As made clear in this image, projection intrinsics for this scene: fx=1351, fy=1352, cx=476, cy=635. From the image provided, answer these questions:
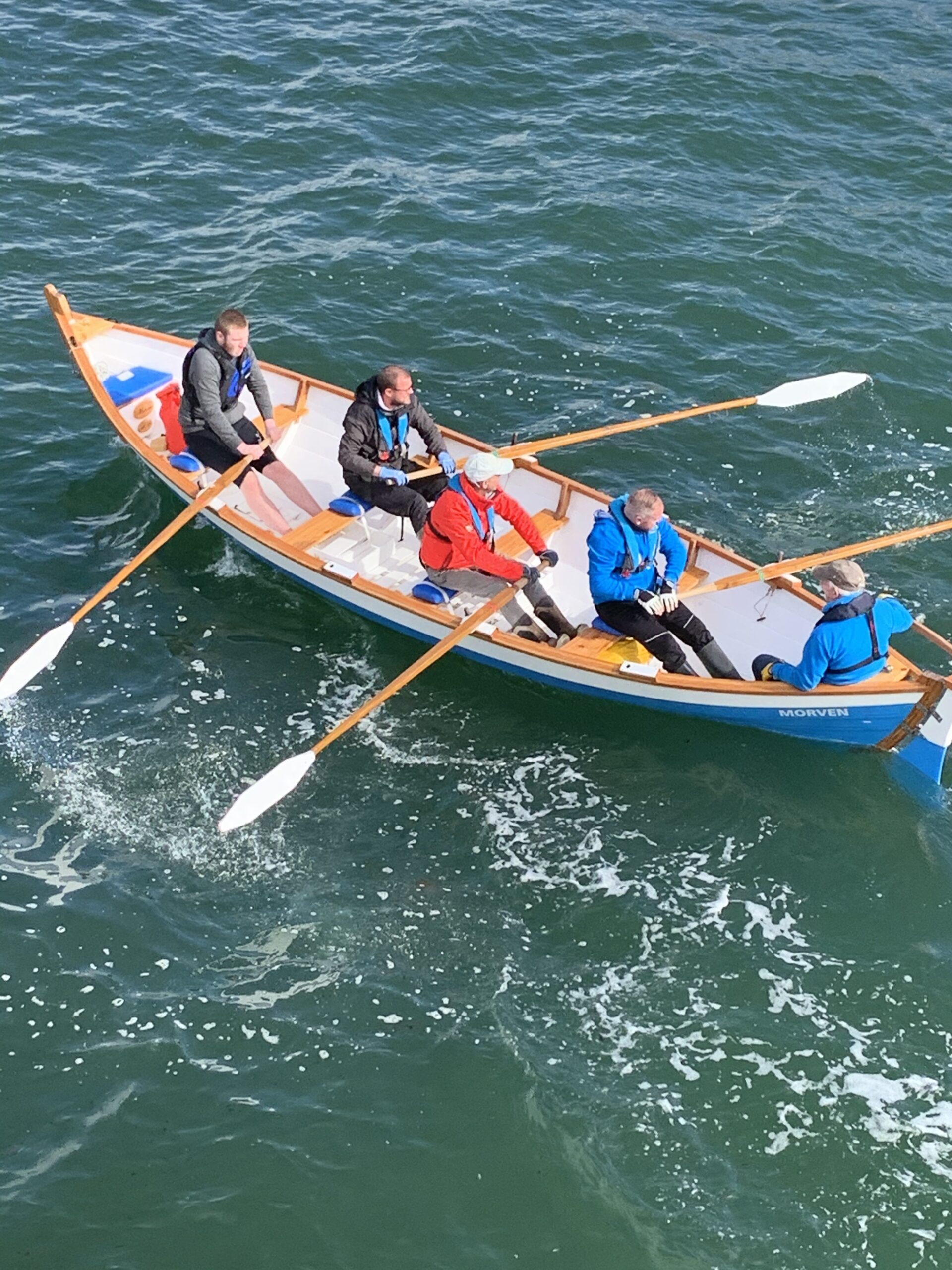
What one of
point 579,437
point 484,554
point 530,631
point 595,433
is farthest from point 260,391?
point 530,631

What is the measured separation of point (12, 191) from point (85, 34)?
4777mm

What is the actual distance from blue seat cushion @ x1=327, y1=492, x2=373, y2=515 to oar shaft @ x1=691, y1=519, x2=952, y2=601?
11.4 ft

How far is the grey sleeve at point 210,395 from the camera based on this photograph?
12859 millimetres

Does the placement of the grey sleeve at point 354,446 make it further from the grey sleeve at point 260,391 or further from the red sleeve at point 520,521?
the red sleeve at point 520,521

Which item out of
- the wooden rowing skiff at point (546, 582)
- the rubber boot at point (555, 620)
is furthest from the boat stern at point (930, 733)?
the rubber boot at point (555, 620)

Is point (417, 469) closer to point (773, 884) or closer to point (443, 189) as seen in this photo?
point (773, 884)

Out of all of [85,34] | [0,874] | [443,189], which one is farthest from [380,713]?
[85,34]

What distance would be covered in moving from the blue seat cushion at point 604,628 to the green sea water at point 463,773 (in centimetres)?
78

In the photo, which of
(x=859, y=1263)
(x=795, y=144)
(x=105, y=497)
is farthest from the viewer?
(x=795, y=144)

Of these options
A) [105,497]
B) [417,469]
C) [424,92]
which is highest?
[424,92]

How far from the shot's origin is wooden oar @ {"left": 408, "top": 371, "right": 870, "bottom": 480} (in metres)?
13.1

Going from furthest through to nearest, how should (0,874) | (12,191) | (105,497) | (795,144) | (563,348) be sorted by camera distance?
(795,144) → (12,191) → (563,348) → (105,497) → (0,874)

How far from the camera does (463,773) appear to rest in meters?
11.9

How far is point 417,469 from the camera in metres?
13.6
